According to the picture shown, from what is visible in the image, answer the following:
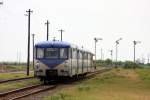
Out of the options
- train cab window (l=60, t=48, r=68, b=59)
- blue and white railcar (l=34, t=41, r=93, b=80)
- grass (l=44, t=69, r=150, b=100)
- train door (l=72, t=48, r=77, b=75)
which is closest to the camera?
grass (l=44, t=69, r=150, b=100)

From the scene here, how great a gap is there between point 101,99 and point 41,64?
1295 cm

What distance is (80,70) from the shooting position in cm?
4519

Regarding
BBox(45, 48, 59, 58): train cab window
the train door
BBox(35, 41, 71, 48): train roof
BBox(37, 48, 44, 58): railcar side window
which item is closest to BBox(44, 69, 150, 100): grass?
the train door

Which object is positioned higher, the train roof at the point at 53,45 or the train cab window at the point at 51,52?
the train roof at the point at 53,45

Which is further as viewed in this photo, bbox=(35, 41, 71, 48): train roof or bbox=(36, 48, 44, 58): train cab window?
bbox=(35, 41, 71, 48): train roof

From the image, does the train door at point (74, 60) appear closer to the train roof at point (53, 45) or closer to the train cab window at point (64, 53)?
the train roof at point (53, 45)

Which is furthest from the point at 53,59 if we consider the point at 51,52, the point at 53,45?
the point at 53,45

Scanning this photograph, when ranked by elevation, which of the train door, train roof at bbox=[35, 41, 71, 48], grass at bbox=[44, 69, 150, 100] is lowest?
grass at bbox=[44, 69, 150, 100]

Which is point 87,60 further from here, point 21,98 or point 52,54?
point 21,98

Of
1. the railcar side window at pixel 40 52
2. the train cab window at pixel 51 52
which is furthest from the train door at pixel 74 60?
the railcar side window at pixel 40 52

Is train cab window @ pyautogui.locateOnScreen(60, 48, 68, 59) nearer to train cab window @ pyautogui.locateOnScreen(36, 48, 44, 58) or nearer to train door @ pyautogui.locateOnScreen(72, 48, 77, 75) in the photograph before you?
train cab window @ pyautogui.locateOnScreen(36, 48, 44, 58)

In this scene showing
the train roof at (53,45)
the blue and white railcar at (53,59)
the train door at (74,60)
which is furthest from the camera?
the train door at (74,60)

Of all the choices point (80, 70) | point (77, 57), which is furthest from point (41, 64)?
point (80, 70)

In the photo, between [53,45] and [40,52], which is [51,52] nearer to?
[53,45]
